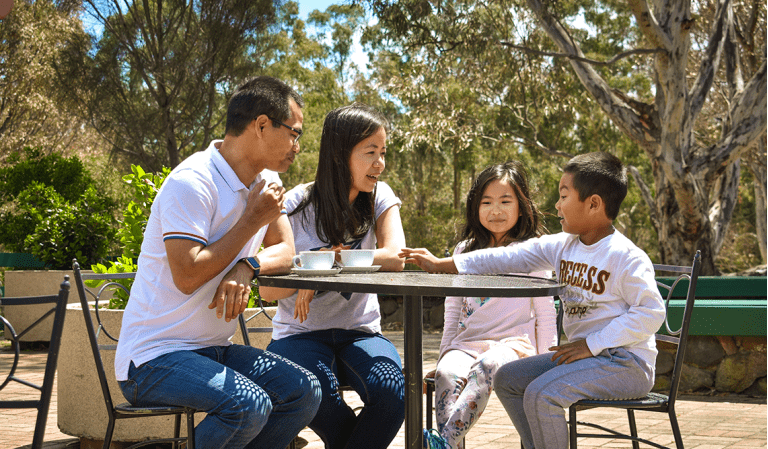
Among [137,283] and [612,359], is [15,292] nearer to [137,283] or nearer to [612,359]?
[137,283]

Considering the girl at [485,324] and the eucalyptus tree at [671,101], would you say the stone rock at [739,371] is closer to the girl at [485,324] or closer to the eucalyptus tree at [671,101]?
the girl at [485,324]

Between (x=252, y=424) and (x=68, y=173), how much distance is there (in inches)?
324

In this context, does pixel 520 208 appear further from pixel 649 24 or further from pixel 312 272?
pixel 649 24

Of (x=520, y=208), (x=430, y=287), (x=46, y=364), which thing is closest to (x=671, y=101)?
(x=520, y=208)

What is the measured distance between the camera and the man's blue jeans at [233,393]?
6.98ft

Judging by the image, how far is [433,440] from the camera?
2334 millimetres

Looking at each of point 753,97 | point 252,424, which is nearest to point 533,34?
point 753,97

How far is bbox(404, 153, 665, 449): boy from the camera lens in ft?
7.70

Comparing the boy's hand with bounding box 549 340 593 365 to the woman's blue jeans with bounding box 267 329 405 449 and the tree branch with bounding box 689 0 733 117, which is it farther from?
the tree branch with bounding box 689 0 733 117

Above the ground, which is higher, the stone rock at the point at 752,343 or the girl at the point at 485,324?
the girl at the point at 485,324

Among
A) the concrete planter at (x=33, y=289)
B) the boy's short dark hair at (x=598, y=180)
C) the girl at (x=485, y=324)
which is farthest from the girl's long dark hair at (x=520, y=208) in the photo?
the concrete planter at (x=33, y=289)

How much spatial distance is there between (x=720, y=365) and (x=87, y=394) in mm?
4263

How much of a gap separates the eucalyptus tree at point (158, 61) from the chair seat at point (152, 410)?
10.4 metres

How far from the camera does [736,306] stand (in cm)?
525
